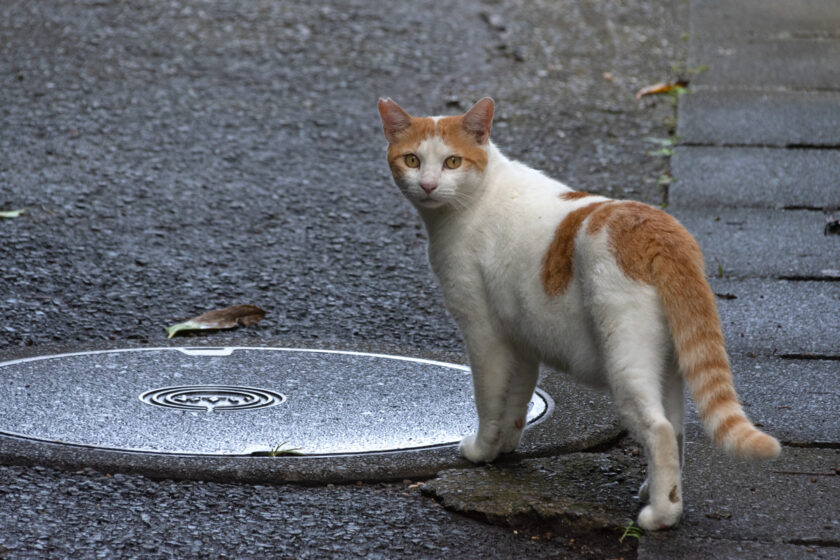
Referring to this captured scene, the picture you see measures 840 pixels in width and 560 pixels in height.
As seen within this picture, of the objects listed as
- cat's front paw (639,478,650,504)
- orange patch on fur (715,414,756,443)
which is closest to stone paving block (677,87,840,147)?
cat's front paw (639,478,650,504)

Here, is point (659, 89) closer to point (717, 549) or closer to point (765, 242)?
point (765, 242)

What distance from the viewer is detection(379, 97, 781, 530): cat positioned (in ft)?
8.91

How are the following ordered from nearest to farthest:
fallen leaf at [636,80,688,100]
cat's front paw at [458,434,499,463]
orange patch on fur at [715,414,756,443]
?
orange patch on fur at [715,414,756,443] → cat's front paw at [458,434,499,463] → fallen leaf at [636,80,688,100]

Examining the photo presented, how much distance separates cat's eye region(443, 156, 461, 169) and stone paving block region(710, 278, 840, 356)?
157cm

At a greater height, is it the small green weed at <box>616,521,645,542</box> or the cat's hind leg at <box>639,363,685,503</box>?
the cat's hind leg at <box>639,363,685,503</box>

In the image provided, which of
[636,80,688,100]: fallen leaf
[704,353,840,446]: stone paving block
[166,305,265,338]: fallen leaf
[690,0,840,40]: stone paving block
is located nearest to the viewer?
[704,353,840,446]: stone paving block

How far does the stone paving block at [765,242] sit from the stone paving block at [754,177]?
0.46 ft

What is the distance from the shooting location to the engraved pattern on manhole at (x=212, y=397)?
360 centimetres

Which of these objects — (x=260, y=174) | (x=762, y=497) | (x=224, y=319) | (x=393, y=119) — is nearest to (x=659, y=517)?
(x=762, y=497)

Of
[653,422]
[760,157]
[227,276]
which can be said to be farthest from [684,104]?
[653,422]

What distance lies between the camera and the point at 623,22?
9555 mm

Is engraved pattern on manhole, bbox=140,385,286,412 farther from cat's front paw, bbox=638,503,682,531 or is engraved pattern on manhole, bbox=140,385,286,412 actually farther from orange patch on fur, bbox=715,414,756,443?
orange patch on fur, bbox=715,414,756,443

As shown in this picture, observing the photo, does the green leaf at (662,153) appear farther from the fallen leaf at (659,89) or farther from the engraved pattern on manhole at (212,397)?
the engraved pattern on manhole at (212,397)

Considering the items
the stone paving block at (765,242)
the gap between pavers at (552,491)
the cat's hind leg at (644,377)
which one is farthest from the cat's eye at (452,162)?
the stone paving block at (765,242)
